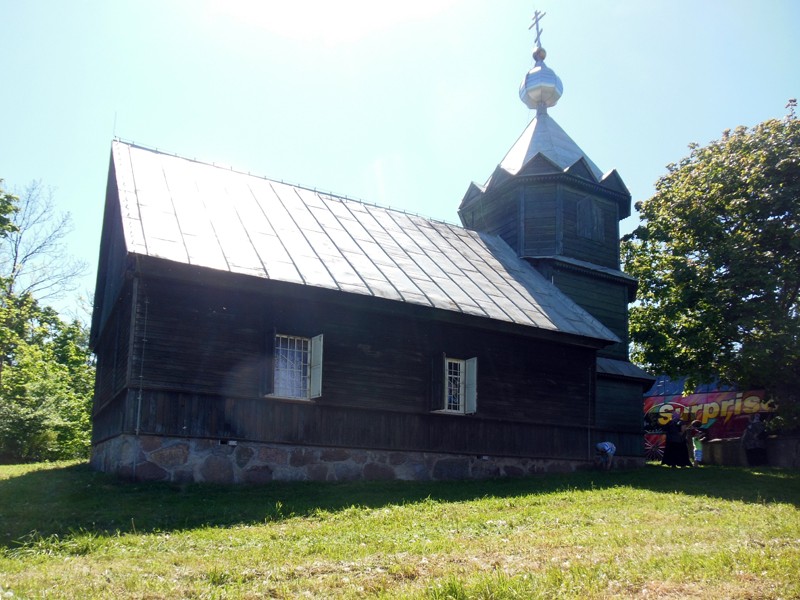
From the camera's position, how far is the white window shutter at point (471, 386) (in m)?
17.2

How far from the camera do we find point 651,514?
1187 cm

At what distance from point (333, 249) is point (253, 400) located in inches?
177

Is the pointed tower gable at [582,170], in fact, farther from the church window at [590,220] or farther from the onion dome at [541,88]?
the onion dome at [541,88]

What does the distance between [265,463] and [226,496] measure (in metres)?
1.92

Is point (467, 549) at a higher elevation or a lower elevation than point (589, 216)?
lower

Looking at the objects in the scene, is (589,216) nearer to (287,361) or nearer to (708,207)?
(708,207)

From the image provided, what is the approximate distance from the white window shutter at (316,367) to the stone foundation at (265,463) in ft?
3.92

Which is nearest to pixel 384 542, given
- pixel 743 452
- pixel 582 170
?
pixel 743 452

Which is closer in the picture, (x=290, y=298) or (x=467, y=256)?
(x=290, y=298)

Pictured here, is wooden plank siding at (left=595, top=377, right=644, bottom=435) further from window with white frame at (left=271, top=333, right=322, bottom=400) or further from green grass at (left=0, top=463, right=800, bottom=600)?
window with white frame at (left=271, top=333, right=322, bottom=400)

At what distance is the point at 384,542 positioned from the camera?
9.45 meters

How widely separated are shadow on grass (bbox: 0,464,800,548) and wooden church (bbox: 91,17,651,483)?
3.13ft

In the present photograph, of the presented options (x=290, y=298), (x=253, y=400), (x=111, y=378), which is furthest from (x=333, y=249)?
(x=111, y=378)

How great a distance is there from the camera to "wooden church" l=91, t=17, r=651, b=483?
13789 millimetres
